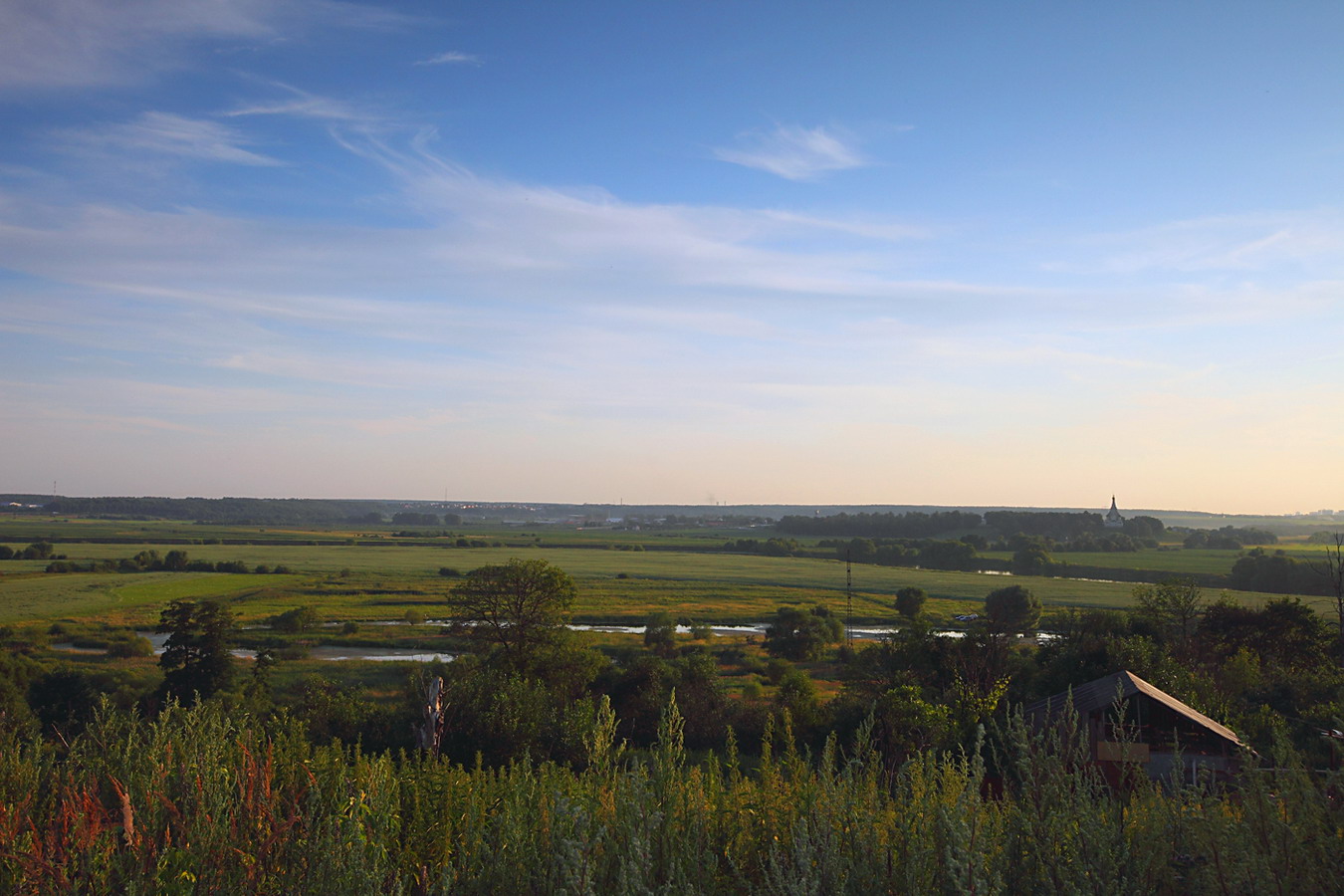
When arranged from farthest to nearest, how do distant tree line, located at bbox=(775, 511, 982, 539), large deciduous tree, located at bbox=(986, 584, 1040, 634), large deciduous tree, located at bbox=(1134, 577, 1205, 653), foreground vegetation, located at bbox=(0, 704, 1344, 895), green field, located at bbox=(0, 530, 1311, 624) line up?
distant tree line, located at bbox=(775, 511, 982, 539) → green field, located at bbox=(0, 530, 1311, 624) → large deciduous tree, located at bbox=(986, 584, 1040, 634) → large deciduous tree, located at bbox=(1134, 577, 1205, 653) → foreground vegetation, located at bbox=(0, 704, 1344, 895)

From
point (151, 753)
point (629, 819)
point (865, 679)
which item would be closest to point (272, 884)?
point (629, 819)

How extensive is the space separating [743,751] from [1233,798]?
18.9 m

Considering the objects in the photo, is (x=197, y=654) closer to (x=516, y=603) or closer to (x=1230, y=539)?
(x=516, y=603)

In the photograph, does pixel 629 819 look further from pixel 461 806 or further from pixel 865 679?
pixel 865 679

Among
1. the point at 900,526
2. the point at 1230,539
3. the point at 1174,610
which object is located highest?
the point at 1174,610

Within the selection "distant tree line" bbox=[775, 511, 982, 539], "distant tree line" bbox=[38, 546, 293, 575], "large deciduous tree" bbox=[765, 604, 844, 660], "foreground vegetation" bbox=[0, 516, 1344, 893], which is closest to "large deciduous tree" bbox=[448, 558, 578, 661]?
"foreground vegetation" bbox=[0, 516, 1344, 893]

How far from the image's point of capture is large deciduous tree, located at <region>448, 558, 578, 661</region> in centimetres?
3378

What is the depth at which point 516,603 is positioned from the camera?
1384 inches

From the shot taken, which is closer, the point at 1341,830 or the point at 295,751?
the point at 1341,830

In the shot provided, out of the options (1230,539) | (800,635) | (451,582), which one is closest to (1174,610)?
(800,635)

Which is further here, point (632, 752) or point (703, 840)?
point (632, 752)

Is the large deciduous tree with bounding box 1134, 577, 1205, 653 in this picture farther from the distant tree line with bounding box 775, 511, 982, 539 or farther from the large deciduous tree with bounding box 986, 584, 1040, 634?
the distant tree line with bounding box 775, 511, 982, 539

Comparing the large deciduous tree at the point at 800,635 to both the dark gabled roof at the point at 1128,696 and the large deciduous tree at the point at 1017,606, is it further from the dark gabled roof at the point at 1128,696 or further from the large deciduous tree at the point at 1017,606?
the dark gabled roof at the point at 1128,696

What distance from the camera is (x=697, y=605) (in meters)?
65.1
